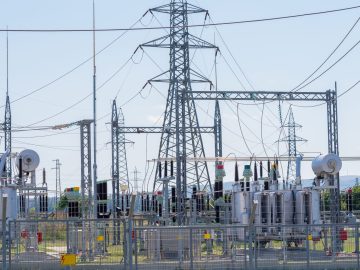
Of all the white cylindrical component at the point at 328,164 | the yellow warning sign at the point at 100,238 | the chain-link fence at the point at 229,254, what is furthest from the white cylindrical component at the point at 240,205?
the yellow warning sign at the point at 100,238

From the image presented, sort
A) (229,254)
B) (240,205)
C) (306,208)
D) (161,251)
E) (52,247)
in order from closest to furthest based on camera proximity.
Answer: (52,247), (161,251), (229,254), (306,208), (240,205)

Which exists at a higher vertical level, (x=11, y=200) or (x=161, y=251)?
(x=11, y=200)

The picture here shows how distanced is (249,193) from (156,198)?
812 centimetres

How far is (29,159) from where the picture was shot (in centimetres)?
2730

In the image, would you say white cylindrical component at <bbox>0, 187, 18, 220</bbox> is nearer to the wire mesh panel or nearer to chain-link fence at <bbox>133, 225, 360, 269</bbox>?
the wire mesh panel

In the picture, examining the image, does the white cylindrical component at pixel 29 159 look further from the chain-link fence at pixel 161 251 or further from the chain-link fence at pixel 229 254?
the chain-link fence at pixel 229 254

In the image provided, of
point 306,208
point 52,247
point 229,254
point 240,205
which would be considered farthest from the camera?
point 240,205

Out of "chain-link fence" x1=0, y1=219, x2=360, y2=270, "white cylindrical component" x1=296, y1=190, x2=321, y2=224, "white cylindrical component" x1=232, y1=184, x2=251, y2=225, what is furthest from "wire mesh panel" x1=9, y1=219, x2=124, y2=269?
"white cylindrical component" x1=296, y1=190, x2=321, y2=224

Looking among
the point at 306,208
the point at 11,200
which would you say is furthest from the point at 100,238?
the point at 306,208

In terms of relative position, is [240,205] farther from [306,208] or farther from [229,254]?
[229,254]

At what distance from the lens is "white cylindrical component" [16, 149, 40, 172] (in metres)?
27.3

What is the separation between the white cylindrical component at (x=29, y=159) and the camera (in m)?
27.3

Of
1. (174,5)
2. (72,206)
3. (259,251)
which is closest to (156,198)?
(72,206)

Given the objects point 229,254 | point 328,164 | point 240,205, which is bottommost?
point 229,254
